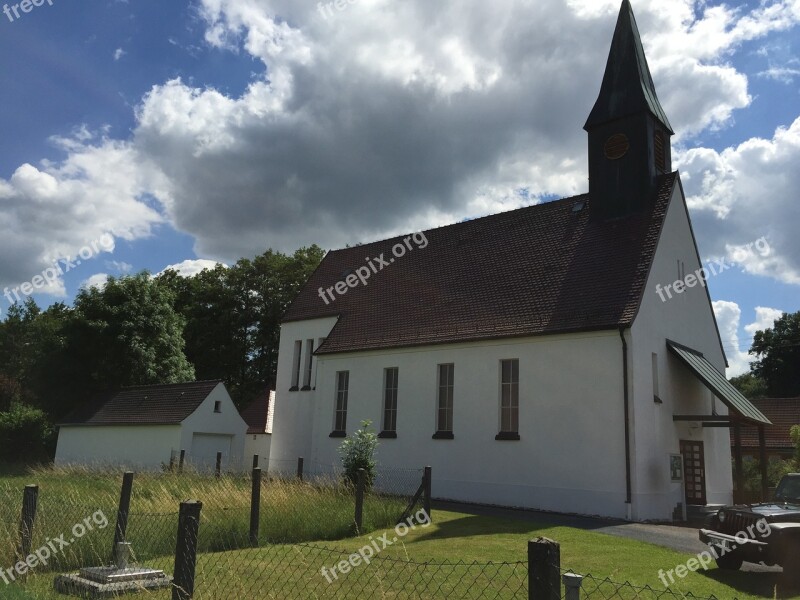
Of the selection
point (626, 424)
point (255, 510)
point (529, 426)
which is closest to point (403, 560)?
point (255, 510)

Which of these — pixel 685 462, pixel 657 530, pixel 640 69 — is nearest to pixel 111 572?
pixel 657 530

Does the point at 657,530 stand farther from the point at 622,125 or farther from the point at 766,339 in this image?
the point at 766,339

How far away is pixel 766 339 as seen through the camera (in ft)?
206

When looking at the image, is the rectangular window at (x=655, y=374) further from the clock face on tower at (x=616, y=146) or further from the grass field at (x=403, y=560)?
the clock face on tower at (x=616, y=146)

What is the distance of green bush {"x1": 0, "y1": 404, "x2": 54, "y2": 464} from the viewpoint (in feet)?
126

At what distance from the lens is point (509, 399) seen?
1992 centimetres

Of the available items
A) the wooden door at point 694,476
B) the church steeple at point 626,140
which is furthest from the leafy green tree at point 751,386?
the church steeple at point 626,140

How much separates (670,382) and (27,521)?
16.9 metres

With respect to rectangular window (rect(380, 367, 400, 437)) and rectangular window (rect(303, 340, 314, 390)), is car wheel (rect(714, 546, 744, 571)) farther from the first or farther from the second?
rectangular window (rect(303, 340, 314, 390))

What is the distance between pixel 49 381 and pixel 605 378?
3313 centimetres

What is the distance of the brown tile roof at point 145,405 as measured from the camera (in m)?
30.5

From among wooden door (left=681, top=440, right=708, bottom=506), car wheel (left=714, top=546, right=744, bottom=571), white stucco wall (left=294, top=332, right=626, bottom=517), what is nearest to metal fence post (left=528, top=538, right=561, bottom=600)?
car wheel (left=714, top=546, right=744, bottom=571)

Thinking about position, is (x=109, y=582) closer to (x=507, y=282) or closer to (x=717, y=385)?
(x=507, y=282)

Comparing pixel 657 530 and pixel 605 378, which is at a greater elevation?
pixel 605 378
